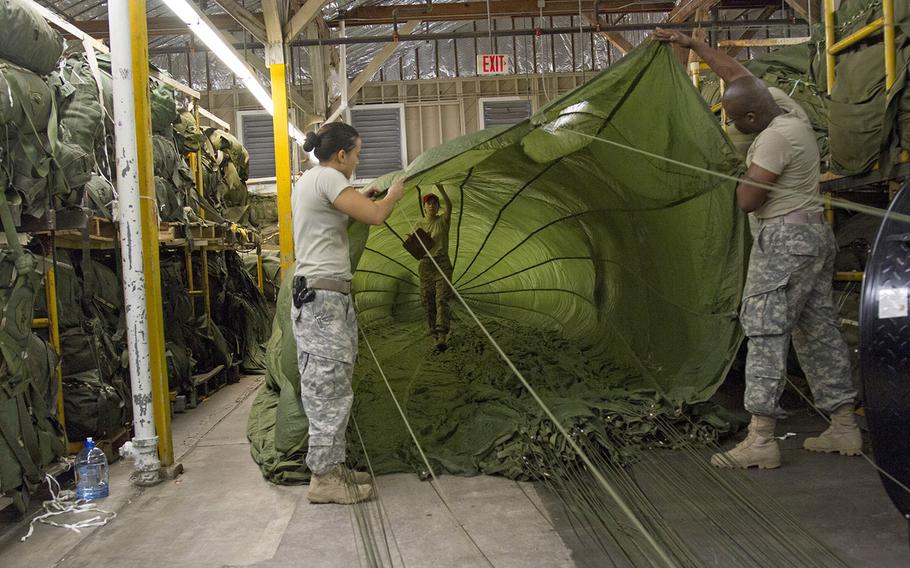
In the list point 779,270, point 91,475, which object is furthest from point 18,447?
point 779,270

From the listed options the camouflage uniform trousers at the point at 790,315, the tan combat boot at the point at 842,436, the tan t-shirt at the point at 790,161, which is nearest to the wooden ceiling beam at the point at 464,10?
the tan t-shirt at the point at 790,161

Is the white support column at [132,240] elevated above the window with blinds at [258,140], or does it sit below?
below

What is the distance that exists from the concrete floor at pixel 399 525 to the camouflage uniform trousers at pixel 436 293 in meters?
3.43

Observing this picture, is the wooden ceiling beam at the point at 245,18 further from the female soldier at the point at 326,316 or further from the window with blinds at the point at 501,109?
the window with blinds at the point at 501,109

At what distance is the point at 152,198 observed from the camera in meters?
4.70

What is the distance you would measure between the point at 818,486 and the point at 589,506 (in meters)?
1.11

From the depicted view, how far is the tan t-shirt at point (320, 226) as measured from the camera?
4.01 metres

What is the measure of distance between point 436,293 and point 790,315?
427 cm

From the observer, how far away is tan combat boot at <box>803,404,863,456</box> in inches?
163

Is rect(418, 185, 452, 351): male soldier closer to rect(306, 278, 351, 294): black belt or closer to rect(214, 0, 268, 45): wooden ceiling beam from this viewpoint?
rect(214, 0, 268, 45): wooden ceiling beam

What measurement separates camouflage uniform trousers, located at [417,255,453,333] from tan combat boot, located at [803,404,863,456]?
4.12 metres

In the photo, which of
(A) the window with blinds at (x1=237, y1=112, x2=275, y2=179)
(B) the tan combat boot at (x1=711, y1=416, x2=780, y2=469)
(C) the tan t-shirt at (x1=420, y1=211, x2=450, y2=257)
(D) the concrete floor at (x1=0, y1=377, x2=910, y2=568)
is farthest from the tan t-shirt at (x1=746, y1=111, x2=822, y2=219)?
(A) the window with blinds at (x1=237, y1=112, x2=275, y2=179)

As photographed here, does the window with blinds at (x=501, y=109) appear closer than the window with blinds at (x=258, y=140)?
No

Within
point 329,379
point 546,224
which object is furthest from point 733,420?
point 546,224
